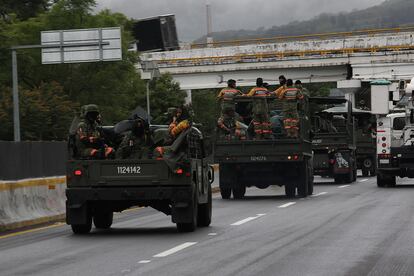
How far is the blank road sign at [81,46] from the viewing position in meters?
43.7

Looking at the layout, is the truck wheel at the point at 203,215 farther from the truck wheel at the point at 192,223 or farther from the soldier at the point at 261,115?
the soldier at the point at 261,115

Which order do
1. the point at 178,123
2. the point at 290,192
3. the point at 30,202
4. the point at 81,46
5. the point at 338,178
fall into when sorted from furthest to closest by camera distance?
the point at 81,46, the point at 338,178, the point at 290,192, the point at 30,202, the point at 178,123

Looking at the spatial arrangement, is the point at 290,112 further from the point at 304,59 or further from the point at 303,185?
the point at 304,59

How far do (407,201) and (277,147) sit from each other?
3611mm

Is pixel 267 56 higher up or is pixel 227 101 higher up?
pixel 267 56

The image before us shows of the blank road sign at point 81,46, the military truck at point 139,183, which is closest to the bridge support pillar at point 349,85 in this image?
the blank road sign at point 81,46

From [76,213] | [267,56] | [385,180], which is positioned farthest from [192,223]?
[267,56]

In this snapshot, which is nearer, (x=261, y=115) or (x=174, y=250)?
(x=174, y=250)

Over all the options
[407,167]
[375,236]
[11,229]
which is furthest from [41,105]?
[375,236]

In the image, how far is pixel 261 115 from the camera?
A: 27859 mm

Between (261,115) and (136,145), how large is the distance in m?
10.8

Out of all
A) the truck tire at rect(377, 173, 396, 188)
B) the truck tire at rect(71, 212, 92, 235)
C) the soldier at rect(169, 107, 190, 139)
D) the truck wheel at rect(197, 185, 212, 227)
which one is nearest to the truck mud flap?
Result: the truck tire at rect(71, 212, 92, 235)

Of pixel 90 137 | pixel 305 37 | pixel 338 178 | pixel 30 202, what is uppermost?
pixel 305 37

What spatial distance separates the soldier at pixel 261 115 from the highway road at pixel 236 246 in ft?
16.7
